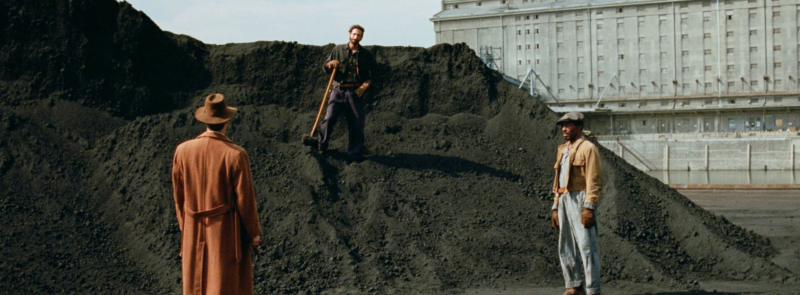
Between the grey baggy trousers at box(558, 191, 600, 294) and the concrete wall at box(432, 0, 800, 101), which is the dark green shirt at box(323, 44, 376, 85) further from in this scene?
the concrete wall at box(432, 0, 800, 101)

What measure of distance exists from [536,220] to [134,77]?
21.9ft

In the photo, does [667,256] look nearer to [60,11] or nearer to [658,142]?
[60,11]

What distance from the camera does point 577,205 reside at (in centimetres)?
744

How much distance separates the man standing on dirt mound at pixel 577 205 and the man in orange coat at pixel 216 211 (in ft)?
11.0

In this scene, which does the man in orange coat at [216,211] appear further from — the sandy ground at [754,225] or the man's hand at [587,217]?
the sandy ground at [754,225]

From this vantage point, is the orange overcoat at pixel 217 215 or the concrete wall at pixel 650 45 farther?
the concrete wall at pixel 650 45

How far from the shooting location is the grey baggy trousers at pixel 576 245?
7320 millimetres

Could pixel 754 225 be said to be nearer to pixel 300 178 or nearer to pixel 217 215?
pixel 300 178

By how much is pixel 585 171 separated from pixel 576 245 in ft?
2.64

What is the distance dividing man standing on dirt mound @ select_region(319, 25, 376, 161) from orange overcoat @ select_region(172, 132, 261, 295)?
18.6 feet

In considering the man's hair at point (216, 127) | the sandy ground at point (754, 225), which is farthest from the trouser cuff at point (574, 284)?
the man's hair at point (216, 127)

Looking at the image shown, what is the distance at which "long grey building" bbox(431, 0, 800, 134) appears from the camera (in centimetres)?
7169

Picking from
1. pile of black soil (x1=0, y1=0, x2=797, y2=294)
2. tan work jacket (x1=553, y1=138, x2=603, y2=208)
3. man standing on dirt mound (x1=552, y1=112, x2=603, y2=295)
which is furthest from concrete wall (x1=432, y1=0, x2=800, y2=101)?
A: tan work jacket (x1=553, y1=138, x2=603, y2=208)

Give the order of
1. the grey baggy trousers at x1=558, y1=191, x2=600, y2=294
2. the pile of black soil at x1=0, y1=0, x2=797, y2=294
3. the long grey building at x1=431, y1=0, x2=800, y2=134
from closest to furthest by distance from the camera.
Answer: the grey baggy trousers at x1=558, y1=191, x2=600, y2=294
the pile of black soil at x1=0, y1=0, x2=797, y2=294
the long grey building at x1=431, y1=0, x2=800, y2=134
